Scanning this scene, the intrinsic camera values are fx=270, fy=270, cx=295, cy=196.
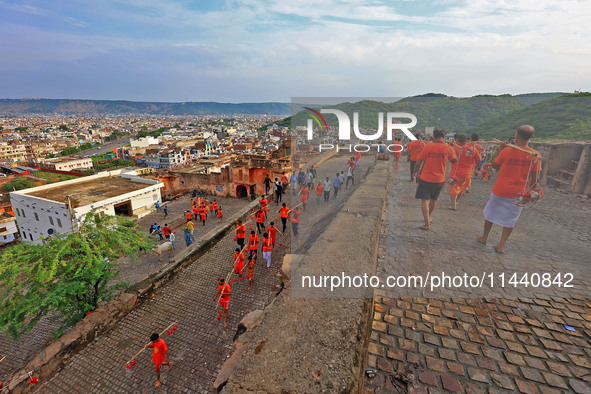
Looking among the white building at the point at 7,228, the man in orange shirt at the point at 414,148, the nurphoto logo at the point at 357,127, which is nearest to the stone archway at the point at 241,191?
the nurphoto logo at the point at 357,127

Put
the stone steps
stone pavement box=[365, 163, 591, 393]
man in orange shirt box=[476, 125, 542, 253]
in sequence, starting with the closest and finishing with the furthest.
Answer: stone pavement box=[365, 163, 591, 393] → man in orange shirt box=[476, 125, 542, 253] → the stone steps

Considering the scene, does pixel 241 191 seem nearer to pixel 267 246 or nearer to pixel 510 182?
pixel 267 246

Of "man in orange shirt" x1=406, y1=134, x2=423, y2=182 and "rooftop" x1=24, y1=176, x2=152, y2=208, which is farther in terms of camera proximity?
"rooftop" x1=24, y1=176, x2=152, y2=208

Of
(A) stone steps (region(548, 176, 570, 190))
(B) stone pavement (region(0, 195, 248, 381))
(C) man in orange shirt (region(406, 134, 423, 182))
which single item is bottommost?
(B) stone pavement (region(0, 195, 248, 381))

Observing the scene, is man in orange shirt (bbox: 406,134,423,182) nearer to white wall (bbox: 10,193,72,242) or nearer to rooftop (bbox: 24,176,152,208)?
white wall (bbox: 10,193,72,242)

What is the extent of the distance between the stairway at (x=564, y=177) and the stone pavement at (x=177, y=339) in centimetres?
703

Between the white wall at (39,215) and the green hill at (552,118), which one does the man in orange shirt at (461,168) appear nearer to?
the green hill at (552,118)

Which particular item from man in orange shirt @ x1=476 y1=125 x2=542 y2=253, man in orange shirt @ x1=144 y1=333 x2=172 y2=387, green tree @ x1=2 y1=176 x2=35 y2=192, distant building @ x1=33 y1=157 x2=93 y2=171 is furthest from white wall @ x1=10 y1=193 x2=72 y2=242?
distant building @ x1=33 y1=157 x2=93 y2=171

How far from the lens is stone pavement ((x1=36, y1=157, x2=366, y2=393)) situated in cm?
470

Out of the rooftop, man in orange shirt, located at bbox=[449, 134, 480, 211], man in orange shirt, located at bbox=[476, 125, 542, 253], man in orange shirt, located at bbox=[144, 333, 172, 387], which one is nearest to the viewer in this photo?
man in orange shirt, located at bbox=[144, 333, 172, 387]

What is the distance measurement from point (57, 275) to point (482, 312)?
336 inches

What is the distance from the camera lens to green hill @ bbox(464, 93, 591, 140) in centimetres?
537

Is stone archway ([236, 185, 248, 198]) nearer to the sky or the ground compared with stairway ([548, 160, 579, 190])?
nearer to the ground

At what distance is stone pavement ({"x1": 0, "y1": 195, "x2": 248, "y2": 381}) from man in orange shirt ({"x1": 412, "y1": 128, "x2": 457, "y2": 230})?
265 inches
